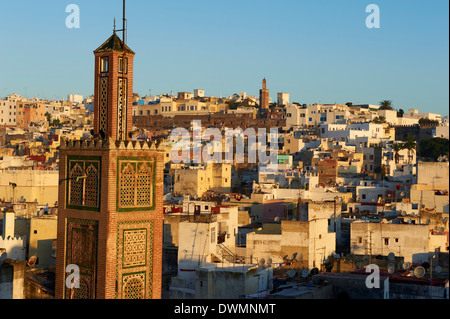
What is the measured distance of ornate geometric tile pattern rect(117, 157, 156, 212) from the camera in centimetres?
1378

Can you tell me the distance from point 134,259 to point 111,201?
126 centimetres

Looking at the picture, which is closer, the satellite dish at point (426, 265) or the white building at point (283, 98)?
the satellite dish at point (426, 265)

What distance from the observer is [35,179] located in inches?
1403

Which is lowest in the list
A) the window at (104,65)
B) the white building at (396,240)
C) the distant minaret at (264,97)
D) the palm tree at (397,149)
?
the white building at (396,240)

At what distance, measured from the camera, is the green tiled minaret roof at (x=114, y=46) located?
14136 mm

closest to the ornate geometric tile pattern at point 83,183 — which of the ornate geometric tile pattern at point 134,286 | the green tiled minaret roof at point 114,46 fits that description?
the ornate geometric tile pattern at point 134,286

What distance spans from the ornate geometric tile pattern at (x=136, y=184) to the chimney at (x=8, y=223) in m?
7.76

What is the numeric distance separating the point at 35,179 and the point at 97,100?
73.9ft

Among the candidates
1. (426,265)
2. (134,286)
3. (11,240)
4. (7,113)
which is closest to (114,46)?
(134,286)

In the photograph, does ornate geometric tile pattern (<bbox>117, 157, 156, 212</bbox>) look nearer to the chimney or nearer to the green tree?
the chimney

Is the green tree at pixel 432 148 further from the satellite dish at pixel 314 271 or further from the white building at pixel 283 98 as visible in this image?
the white building at pixel 283 98

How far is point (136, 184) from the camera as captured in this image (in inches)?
552
